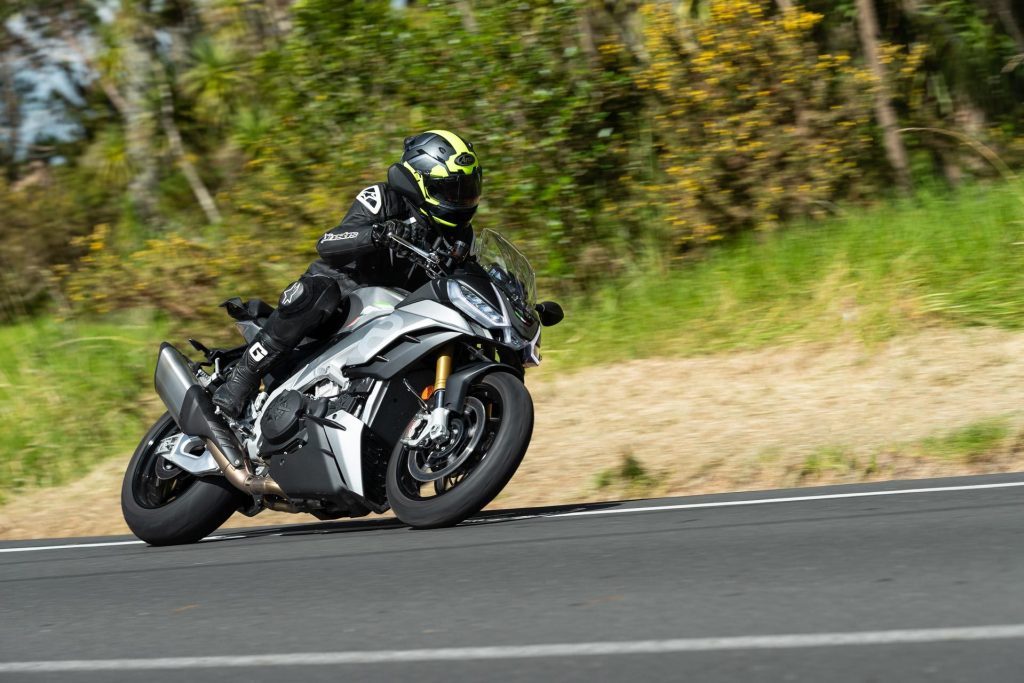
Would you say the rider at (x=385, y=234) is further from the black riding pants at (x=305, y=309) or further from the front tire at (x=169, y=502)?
the front tire at (x=169, y=502)

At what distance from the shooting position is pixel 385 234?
277 inches

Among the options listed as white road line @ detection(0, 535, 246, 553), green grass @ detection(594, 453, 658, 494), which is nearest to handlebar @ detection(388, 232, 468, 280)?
white road line @ detection(0, 535, 246, 553)

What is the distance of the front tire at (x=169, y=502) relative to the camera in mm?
7688

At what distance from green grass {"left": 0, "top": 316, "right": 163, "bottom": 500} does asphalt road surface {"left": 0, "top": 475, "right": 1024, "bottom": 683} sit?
19.7 ft

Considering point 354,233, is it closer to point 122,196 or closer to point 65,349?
point 65,349

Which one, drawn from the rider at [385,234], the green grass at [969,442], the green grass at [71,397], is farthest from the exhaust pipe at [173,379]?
the green grass at [71,397]

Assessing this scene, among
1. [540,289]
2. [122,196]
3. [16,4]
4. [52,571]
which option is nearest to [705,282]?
[540,289]

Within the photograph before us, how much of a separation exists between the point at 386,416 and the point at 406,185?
1278mm

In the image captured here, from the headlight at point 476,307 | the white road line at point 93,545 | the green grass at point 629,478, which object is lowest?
the green grass at point 629,478

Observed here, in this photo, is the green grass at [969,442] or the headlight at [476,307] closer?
the headlight at [476,307]

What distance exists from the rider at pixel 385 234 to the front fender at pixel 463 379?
78cm

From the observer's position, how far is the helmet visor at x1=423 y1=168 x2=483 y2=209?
7.20 meters

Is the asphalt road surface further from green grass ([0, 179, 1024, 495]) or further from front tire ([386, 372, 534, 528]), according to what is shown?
green grass ([0, 179, 1024, 495])

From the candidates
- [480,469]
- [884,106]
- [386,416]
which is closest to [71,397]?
[386,416]
